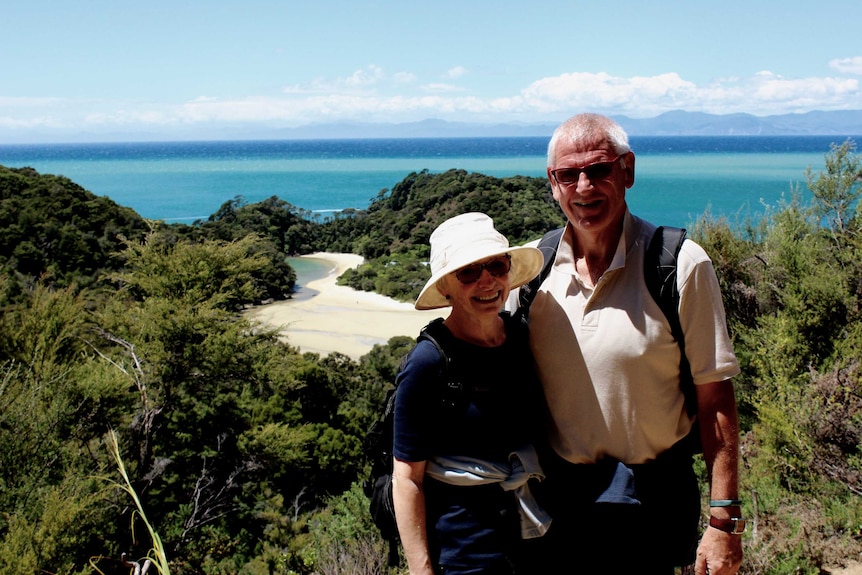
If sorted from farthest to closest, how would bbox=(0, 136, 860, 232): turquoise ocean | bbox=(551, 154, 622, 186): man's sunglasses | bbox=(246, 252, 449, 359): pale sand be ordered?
bbox=(0, 136, 860, 232): turquoise ocean < bbox=(246, 252, 449, 359): pale sand < bbox=(551, 154, 622, 186): man's sunglasses

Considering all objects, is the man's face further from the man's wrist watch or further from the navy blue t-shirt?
the man's wrist watch

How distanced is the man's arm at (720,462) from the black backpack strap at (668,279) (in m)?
0.06

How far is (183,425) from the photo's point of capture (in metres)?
12.8

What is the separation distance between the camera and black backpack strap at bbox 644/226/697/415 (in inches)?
70.6

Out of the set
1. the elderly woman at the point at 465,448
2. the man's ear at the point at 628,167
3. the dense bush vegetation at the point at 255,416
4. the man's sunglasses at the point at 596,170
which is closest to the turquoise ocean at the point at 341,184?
the dense bush vegetation at the point at 255,416

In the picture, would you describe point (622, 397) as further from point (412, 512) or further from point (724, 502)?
point (412, 512)

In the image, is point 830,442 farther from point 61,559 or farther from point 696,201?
point 696,201

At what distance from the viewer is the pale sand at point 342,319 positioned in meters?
26.7

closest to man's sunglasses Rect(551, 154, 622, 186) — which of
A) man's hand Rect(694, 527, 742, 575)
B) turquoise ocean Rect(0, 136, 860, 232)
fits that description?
man's hand Rect(694, 527, 742, 575)

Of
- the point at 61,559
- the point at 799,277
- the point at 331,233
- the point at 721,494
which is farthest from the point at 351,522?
the point at 331,233

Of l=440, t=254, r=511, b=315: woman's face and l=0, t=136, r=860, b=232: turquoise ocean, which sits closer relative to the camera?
l=440, t=254, r=511, b=315: woman's face

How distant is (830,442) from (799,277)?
226 inches

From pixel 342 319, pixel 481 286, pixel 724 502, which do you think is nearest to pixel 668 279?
pixel 481 286

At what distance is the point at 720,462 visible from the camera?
1.84 meters
